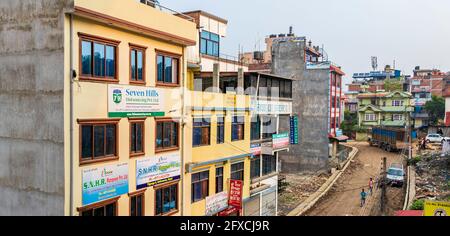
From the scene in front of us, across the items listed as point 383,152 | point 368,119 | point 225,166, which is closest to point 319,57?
point 383,152

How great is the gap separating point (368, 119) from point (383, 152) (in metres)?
17.5

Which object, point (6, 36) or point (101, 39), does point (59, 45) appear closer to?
point (101, 39)

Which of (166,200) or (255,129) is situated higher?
(255,129)

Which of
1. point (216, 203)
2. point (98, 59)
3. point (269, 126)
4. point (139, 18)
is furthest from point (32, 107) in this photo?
point (269, 126)

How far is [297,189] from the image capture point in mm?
36250

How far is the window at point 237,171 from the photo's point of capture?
20.8m

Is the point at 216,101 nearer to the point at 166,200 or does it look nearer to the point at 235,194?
the point at 235,194

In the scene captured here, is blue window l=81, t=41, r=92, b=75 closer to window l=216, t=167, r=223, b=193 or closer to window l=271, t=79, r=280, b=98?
window l=216, t=167, r=223, b=193

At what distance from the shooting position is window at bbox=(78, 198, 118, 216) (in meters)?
12.2

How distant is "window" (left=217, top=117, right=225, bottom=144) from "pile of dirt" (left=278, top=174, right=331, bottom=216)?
10565 millimetres

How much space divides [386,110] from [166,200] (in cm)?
6451

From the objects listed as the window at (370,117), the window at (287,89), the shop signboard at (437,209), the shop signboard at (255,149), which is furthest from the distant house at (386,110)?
the shop signboard at (437,209)

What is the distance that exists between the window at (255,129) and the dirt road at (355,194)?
849 centimetres

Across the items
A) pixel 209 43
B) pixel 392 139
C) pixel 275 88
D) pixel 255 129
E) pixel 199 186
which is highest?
pixel 209 43
